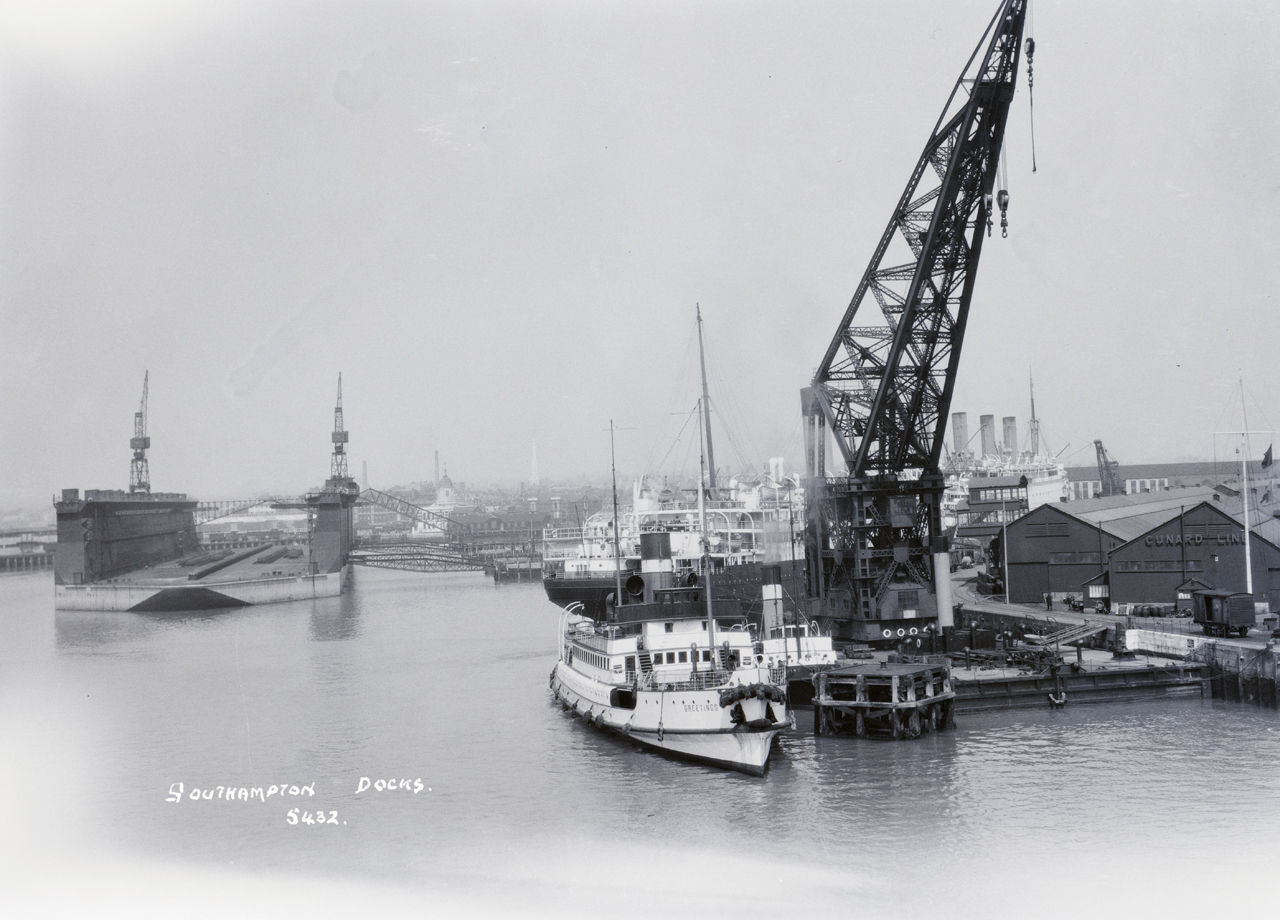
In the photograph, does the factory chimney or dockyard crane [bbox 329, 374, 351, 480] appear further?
the factory chimney

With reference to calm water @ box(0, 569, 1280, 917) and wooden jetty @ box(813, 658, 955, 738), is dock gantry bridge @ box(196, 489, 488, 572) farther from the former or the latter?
wooden jetty @ box(813, 658, 955, 738)

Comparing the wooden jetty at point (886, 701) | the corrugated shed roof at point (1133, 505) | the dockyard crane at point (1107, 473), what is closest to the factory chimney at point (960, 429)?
the dockyard crane at point (1107, 473)

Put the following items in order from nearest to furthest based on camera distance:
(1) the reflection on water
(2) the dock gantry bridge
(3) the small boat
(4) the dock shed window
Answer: (3) the small boat, (4) the dock shed window, (1) the reflection on water, (2) the dock gantry bridge

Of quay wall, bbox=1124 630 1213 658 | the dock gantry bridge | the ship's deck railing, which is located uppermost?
the dock gantry bridge

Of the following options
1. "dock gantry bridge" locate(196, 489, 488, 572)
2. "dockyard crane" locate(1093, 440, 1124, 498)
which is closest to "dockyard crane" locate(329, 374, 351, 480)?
"dock gantry bridge" locate(196, 489, 488, 572)

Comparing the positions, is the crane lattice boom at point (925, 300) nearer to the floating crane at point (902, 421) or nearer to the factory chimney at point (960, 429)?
the floating crane at point (902, 421)

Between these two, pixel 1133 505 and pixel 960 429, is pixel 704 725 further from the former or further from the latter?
pixel 960 429
